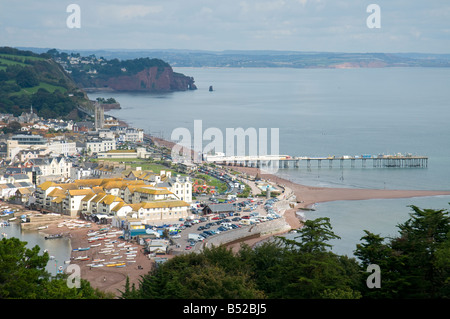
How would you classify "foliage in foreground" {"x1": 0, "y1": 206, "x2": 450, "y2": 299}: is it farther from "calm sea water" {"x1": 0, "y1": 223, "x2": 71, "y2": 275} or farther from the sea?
the sea

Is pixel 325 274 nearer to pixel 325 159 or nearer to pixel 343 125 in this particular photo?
pixel 325 159

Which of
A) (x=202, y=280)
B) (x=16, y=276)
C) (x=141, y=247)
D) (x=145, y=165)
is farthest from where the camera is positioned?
(x=145, y=165)

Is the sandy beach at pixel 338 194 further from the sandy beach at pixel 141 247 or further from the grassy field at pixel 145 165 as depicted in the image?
the grassy field at pixel 145 165

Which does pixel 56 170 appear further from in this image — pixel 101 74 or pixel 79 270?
pixel 101 74

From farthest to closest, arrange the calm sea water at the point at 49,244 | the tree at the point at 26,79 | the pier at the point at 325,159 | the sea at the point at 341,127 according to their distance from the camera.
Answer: the tree at the point at 26,79
the pier at the point at 325,159
the sea at the point at 341,127
the calm sea water at the point at 49,244

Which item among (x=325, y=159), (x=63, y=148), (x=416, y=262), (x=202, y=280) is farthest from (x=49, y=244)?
(x=325, y=159)

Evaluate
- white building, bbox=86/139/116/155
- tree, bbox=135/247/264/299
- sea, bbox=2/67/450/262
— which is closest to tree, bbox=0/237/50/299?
tree, bbox=135/247/264/299

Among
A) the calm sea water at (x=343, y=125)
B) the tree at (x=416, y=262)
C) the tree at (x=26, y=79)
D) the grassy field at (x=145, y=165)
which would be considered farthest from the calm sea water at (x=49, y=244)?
the tree at (x=26, y=79)
